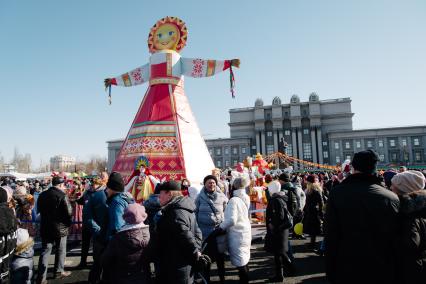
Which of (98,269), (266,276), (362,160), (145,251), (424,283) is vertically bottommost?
(266,276)

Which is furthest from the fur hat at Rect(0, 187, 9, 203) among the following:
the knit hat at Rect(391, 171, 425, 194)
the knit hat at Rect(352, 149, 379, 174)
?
the knit hat at Rect(391, 171, 425, 194)

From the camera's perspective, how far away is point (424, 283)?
2.79 m

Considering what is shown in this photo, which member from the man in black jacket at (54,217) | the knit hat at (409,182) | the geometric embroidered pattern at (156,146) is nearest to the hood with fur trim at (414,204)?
the knit hat at (409,182)

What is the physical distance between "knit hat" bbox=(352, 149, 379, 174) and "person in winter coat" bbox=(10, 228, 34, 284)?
4269 mm

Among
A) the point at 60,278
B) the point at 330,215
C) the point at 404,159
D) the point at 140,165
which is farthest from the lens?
the point at 404,159

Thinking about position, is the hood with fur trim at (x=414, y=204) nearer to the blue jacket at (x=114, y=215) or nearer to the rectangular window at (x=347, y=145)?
the blue jacket at (x=114, y=215)

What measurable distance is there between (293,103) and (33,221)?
67.7 m

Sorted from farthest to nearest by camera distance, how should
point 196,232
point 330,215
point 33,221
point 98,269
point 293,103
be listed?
point 293,103 < point 33,221 < point 98,269 < point 196,232 < point 330,215

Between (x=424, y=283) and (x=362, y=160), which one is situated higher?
(x=362, y=160)

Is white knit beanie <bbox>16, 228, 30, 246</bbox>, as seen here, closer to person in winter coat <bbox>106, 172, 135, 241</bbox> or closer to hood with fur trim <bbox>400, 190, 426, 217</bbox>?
person in winter coat <bbox>106, 172, 135, 241</bbox>

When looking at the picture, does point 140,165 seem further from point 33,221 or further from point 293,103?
point 293,103

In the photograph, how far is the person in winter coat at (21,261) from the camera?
153 inches

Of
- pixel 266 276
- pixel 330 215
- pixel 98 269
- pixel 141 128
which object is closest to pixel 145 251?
pixel 330 215

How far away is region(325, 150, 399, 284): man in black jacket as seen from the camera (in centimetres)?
250
